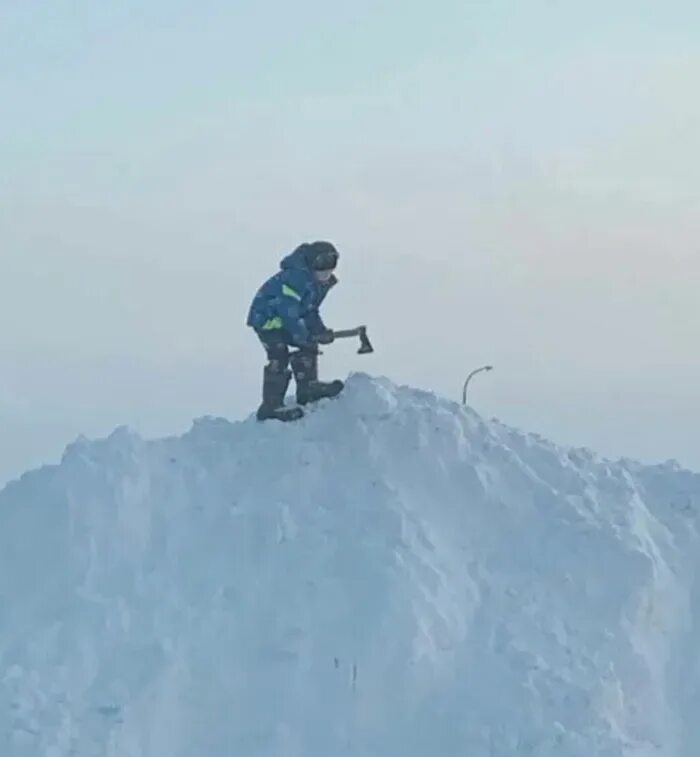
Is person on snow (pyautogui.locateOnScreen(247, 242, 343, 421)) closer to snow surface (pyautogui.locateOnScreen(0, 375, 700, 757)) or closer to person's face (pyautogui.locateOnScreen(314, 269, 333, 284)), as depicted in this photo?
person's face (pyautogui.locateOnScreen(314, 269, 333, 284))

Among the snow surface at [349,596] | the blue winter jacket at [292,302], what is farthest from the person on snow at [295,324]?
the snow surface at [349,596]

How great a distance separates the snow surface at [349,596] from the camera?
10.0 meters

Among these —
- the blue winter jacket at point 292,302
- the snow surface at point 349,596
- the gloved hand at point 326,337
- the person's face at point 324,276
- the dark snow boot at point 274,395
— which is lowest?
the snow surface at point 349,596

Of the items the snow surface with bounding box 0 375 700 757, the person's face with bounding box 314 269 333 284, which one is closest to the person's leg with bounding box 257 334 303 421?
the snow surface with bounding box 0 375 700 757

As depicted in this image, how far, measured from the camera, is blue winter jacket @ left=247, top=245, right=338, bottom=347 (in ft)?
39.7

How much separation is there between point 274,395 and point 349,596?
2.21 metres

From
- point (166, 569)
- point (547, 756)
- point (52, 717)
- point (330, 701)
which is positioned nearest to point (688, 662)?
point (547, 756)

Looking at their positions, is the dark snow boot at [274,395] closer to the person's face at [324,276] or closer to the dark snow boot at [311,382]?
the dark snow boot at [311,382]

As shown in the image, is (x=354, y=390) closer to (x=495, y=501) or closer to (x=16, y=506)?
(x=495, y=501)

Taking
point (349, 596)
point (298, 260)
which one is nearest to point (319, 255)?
point (298, 260)

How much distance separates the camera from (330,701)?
33.3 ft

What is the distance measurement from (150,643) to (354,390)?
2.88m

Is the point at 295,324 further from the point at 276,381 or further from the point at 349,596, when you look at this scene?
the point at 349,596

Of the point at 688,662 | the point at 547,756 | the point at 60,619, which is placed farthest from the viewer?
the point at 688,662
